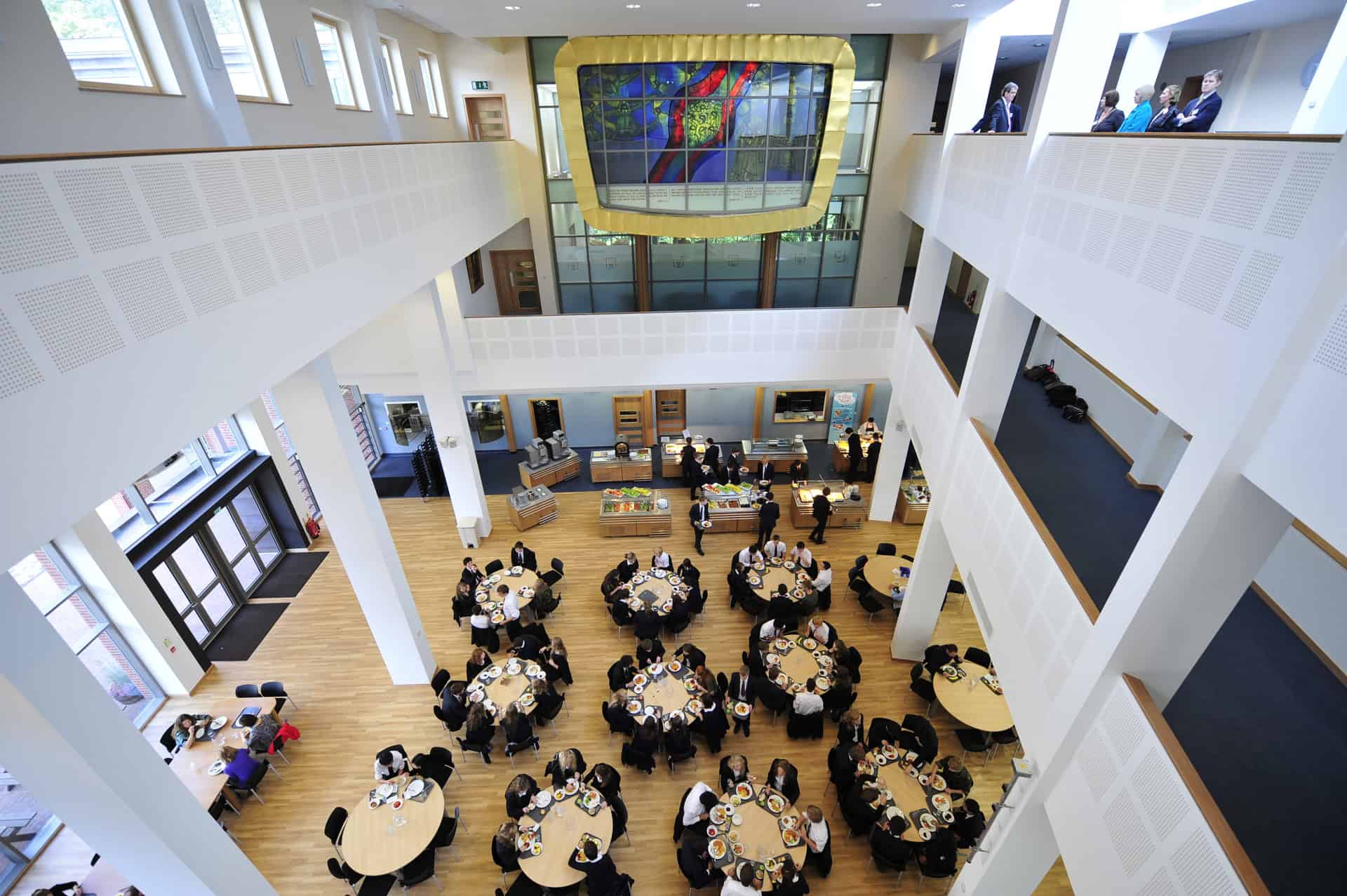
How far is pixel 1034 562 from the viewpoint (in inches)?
200

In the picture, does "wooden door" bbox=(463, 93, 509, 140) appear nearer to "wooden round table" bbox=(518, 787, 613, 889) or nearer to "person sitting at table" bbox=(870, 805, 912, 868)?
"wooden round table" bbox=(518, 787, 613, 889)

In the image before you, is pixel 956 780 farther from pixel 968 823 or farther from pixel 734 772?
pixel 734 772

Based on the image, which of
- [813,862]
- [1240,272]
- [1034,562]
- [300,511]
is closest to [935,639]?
[813,862]

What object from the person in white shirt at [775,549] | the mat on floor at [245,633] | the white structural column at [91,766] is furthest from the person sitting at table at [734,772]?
the mat on floor at [245,633]

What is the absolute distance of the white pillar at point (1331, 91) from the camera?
5203 mm

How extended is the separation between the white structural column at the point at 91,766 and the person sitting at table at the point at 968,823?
7.54 m

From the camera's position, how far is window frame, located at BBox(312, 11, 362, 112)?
823 cm

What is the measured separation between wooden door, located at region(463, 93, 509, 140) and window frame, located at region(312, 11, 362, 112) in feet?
13.9

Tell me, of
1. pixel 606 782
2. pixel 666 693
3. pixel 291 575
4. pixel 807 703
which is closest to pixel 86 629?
pixel 291 575

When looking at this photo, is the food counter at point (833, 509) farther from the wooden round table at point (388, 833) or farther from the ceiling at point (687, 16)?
A: the ceiling at point (687, 16)

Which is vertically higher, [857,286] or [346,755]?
[857,286]

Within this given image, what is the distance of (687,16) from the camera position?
29.9 ft

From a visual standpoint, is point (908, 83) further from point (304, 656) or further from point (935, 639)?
point (304, 656)

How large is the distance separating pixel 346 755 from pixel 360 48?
35.7ft
